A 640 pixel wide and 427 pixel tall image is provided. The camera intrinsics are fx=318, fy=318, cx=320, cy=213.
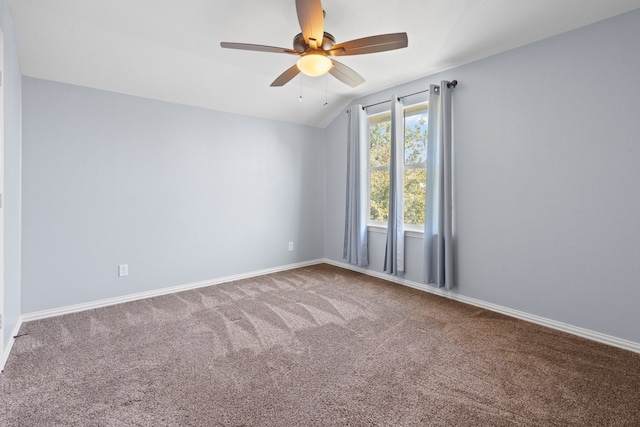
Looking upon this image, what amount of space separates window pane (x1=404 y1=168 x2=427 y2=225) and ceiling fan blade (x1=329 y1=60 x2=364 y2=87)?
4.93 feet

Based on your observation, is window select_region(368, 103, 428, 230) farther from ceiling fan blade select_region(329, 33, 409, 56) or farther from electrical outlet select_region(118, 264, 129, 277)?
electrical outlet select_region(118, 264, 129, 277)

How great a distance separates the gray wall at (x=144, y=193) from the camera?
2.89 metres

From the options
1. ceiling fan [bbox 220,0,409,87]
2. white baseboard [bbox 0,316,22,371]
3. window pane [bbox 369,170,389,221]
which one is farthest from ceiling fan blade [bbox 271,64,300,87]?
white baseboard [bbox 0,316,22,371]

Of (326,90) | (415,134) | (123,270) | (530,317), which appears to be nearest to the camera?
(530,317)

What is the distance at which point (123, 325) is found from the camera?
107 inches

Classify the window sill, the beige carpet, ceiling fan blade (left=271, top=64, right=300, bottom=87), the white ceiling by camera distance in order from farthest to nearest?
the window sill, ceiling fan blade (left=271, top=64, right=300, bottom=87), the white ceiling, the beige carpet

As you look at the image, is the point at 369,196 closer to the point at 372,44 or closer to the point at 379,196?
the point at 379,196

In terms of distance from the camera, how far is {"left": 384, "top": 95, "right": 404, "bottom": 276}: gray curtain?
153 inches

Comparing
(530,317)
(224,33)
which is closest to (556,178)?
(530,317)

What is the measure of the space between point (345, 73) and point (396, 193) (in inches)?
67.7

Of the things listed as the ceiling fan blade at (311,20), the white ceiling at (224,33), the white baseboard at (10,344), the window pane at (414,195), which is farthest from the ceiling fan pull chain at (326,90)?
the white baseboard at (10,344)

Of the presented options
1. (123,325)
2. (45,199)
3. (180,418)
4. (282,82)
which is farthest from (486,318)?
(45,199)

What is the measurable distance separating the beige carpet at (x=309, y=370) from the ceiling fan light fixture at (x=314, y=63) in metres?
2.06

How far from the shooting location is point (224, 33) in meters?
2.67
